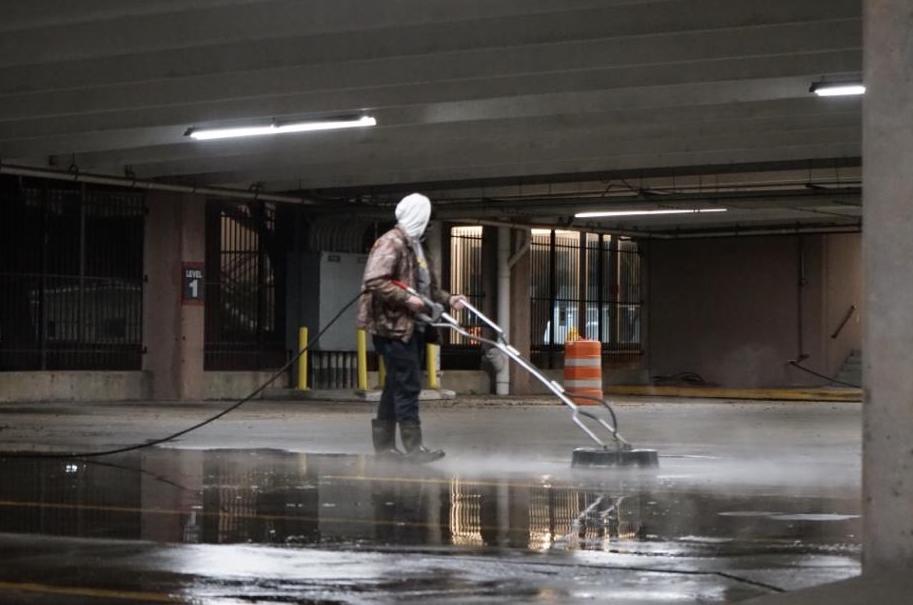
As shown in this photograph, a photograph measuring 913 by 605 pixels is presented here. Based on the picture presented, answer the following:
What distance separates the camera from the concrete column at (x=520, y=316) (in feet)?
108

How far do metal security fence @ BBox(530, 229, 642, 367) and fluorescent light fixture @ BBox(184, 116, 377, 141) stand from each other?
14531mm

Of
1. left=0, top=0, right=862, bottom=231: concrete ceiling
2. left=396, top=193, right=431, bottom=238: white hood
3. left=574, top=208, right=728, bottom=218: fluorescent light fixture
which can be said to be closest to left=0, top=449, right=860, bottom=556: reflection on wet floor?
left=396, top=193, right=431, bottom=238: white hood

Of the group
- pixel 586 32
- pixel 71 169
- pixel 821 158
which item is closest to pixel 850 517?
pixel 586 32

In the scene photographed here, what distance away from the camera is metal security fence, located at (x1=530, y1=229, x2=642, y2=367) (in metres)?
35.6

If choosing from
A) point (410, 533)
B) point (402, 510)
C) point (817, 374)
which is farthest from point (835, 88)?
point (817, 374)

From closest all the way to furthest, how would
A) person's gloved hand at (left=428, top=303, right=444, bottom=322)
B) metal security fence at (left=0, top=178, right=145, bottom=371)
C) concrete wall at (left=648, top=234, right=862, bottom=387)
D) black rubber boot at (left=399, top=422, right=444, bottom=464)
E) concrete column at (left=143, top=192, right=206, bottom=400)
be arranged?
person's gloved hand at (left=428, top=303, right=444, bottom=322) < black rubber boot at (left=399, top=422, right=444, bottom=464) < metal security fence at (left=0, top=178, right=145, bottom=371) < concrete column at (left=143, top=192, right=206, bottom=400) < concrete wall at (left=648, top=234, right=862, bottom=387)

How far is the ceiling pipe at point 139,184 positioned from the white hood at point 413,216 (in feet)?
42.9

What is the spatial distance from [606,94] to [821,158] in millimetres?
6677

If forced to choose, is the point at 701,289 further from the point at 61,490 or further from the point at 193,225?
the point at 61,490

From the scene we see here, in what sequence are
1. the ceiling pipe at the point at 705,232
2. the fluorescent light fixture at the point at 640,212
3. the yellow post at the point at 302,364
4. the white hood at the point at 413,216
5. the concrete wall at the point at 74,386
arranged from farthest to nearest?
the ceiling pipe at the point at 705,232 < the fluorescent light fixture at the point at 640,212 < the yellow post at the point at 302,364 < the concrete wall at the point at 74,386 < the white hood at the point at 413,216

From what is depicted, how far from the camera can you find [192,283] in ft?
87.2

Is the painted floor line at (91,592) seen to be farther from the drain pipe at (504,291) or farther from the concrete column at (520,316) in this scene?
the concrete column at (520,316)

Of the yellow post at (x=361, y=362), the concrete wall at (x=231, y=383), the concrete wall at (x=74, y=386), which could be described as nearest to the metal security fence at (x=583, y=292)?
the yellow post at (x=361, y=362)

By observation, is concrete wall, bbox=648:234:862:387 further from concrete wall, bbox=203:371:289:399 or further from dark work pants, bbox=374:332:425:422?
dark work pants, bbox=374:332:425:422
